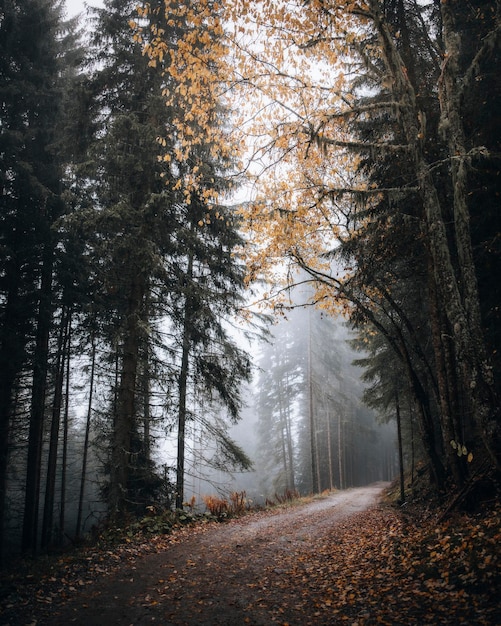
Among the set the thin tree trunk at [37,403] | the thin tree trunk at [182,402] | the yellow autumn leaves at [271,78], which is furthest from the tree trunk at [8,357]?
the yellow autumn leaves at [271,78]

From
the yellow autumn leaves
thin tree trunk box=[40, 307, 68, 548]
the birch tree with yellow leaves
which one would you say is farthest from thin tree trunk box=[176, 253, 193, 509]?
thin tree trunk box=[40, 307, 68, 548]

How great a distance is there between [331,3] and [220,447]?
10.3 meters

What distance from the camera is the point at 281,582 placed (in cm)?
515

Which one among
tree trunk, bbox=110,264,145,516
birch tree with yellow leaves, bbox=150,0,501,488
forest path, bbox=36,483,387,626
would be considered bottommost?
forest path, bbox=36,483,387,626

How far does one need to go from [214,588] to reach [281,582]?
977 millimetres

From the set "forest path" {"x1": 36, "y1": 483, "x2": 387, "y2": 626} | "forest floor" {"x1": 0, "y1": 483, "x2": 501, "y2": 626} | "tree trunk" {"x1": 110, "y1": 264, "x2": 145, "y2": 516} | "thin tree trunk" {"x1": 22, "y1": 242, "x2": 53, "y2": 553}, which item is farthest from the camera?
"thin tree trunk" {"x1": 22, "y1": 242, "x2": 53, "y2": 553}

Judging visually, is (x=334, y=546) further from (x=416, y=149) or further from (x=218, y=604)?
(x=416, y=149)

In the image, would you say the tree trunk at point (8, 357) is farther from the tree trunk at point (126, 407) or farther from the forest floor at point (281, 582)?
the forest floor at point (281, 582)

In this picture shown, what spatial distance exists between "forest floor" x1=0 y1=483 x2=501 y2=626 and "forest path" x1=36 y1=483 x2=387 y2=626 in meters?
0.01

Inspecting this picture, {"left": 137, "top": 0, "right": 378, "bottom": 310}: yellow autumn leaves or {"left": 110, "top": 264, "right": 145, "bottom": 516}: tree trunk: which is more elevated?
{"left": 137, "top": 0, "right": 378, "bottom": 310}: yellow autumn leaves

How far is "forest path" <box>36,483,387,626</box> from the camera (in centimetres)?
414

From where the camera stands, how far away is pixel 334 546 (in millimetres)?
6891

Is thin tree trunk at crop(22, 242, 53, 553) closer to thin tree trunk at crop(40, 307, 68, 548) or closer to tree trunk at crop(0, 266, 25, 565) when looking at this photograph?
tree trunk at crop(0, 266, 25, 565)

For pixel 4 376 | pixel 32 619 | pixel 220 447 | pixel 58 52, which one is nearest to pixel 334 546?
pixel 220 447
